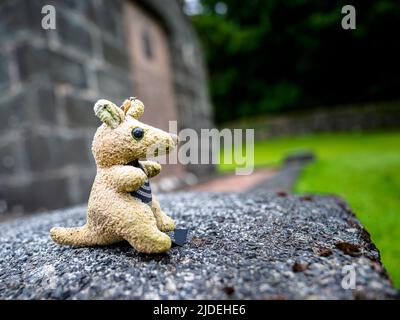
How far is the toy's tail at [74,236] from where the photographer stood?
146cm

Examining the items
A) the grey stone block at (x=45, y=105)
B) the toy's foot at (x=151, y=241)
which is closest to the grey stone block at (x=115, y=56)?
the grey stone block at (x=45, y=105)

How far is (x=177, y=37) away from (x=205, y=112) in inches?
77.9

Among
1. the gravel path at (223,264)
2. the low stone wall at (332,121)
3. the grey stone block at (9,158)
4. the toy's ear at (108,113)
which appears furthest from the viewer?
the low stone wall at (332,121)

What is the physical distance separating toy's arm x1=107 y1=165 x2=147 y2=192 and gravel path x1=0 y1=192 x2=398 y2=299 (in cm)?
29

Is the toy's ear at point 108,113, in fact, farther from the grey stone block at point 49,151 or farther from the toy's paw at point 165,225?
the grey stone block at point 49,151

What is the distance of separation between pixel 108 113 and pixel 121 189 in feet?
1.10

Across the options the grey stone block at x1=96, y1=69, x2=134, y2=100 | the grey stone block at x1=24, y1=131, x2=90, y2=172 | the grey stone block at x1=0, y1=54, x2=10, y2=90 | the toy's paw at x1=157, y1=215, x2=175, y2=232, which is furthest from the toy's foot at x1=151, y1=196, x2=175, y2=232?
the grey stone block at x1=96, y1=69, x2=134, y2=100

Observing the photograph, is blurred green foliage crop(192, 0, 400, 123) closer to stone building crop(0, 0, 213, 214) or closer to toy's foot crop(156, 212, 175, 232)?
stone building crop(0, 0, 213, 214)

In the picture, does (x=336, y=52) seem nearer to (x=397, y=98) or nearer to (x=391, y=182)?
(x=397, y=98)

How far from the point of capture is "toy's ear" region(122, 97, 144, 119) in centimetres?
→ 152

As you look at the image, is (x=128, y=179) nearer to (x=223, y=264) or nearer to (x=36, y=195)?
(x=223, y=264)
